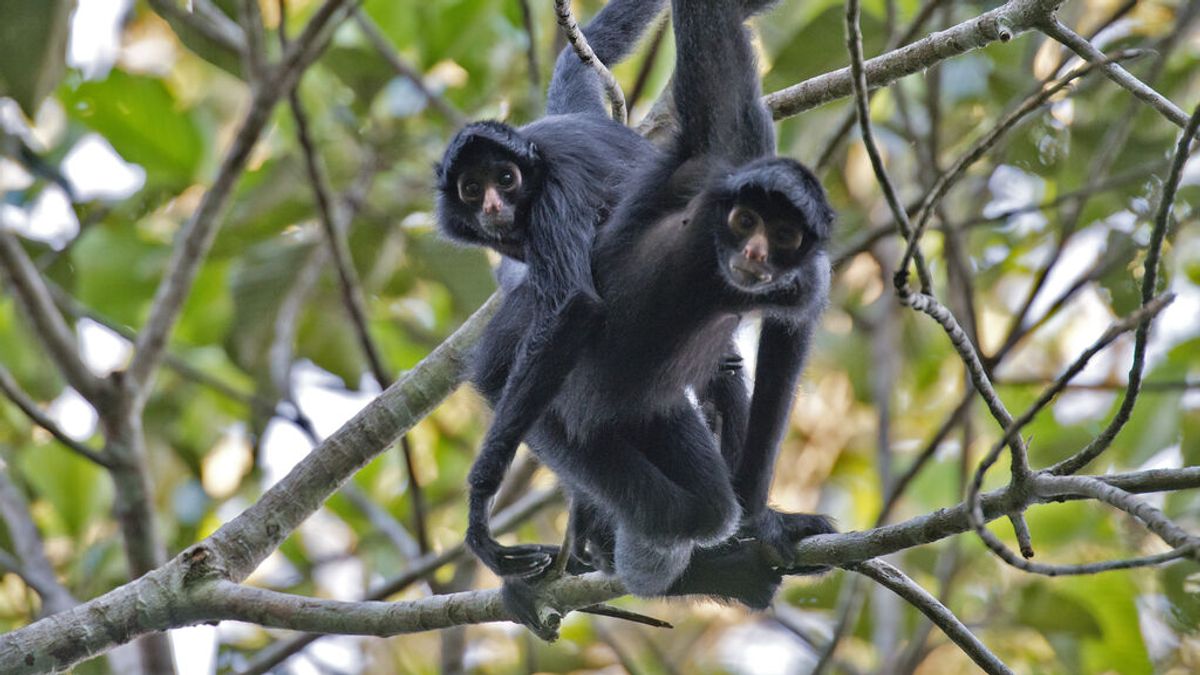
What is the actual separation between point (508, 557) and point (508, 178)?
194 centimetres

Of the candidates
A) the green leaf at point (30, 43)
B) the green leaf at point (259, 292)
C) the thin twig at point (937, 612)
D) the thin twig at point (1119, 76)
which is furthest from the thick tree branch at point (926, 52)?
the green leaf at point (259, 292)

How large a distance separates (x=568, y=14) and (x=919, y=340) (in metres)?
6.55

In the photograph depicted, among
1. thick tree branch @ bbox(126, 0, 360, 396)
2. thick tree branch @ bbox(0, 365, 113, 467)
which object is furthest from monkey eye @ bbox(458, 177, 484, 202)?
thick tree branch @ bbox(0, 365, 113, 467)

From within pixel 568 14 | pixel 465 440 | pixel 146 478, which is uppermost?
pixel 465 440

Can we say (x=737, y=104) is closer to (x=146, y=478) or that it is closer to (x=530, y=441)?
(x=530, y=441)

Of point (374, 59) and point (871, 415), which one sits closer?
point (374, 59)

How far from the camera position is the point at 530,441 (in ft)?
18.3

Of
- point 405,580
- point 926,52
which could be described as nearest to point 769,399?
point 926,52

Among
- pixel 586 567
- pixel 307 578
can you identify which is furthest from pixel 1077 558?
pixel 307 578

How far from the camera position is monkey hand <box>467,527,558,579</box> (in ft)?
16.9

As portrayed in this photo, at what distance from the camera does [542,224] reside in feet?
18.5

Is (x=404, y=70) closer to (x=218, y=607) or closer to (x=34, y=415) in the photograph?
(x=34, y=415)

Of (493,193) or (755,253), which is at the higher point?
(493,193)

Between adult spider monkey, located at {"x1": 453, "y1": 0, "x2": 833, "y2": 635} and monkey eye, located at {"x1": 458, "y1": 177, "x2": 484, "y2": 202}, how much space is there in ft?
3.65
